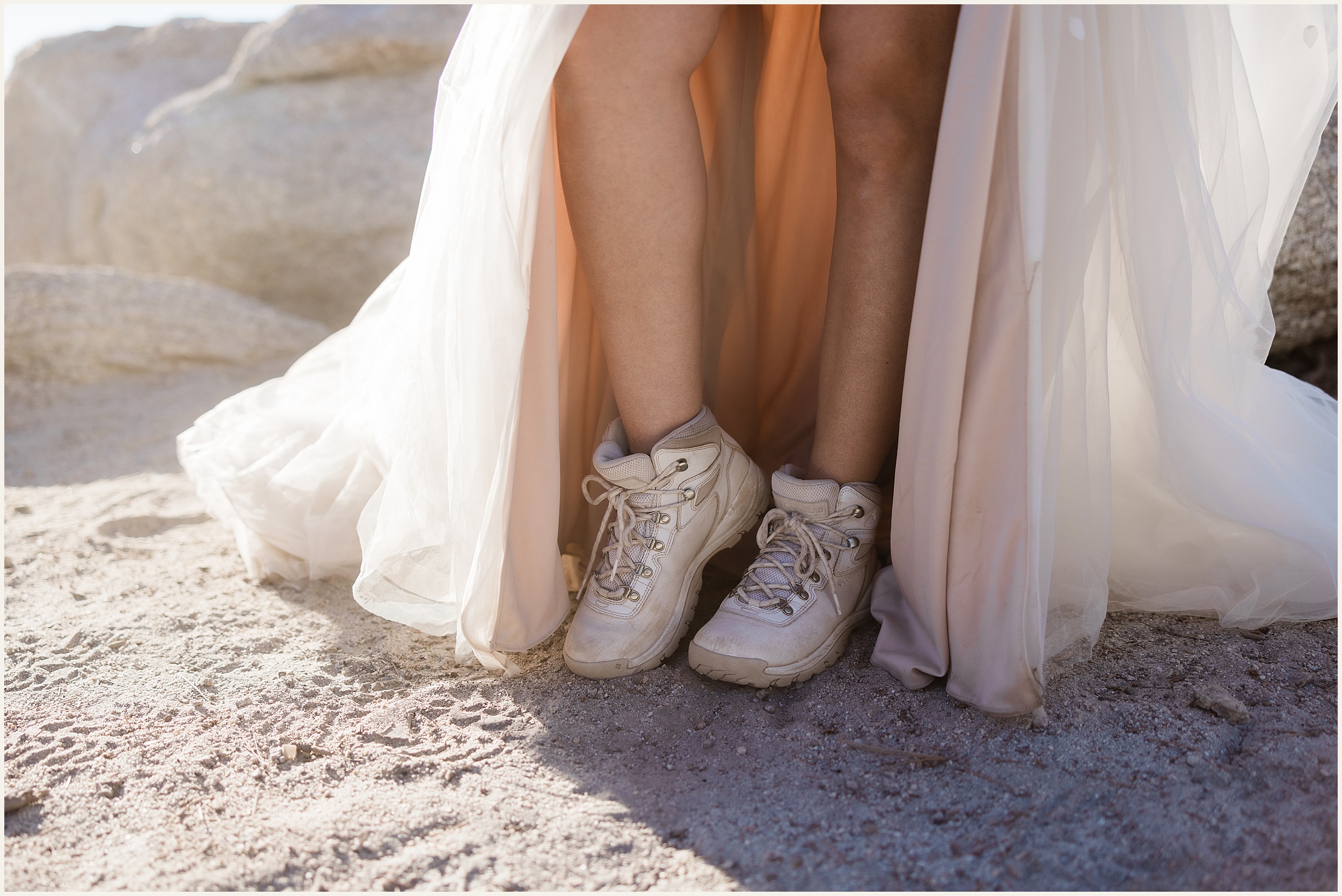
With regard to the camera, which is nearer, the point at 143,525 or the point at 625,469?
the point at 625,469

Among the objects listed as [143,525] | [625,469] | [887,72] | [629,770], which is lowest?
[143,525]

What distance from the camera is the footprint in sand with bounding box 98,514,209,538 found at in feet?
5.16

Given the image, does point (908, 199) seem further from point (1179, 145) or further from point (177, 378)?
point (177, 378)

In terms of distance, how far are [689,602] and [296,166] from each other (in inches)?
138

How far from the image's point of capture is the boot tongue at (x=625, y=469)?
3.33 ft

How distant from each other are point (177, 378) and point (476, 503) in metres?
2.46

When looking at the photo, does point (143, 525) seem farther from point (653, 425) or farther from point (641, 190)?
point (641, 190)

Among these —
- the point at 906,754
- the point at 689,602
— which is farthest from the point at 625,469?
the point at 906,754

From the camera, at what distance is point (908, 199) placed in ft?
3.09

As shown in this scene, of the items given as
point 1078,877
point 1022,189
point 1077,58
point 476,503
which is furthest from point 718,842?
point 1077,58

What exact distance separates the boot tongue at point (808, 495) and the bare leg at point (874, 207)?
0.10 feet

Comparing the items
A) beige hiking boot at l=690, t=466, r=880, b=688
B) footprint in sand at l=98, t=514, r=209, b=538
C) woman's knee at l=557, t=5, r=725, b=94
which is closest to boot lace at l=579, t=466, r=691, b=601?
beige hiking boot at l=690, t=466, r=880, b=688

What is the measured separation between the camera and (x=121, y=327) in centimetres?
294

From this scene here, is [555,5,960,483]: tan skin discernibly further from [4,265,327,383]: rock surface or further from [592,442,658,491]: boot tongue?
[4,265,327,383]: rock surface
